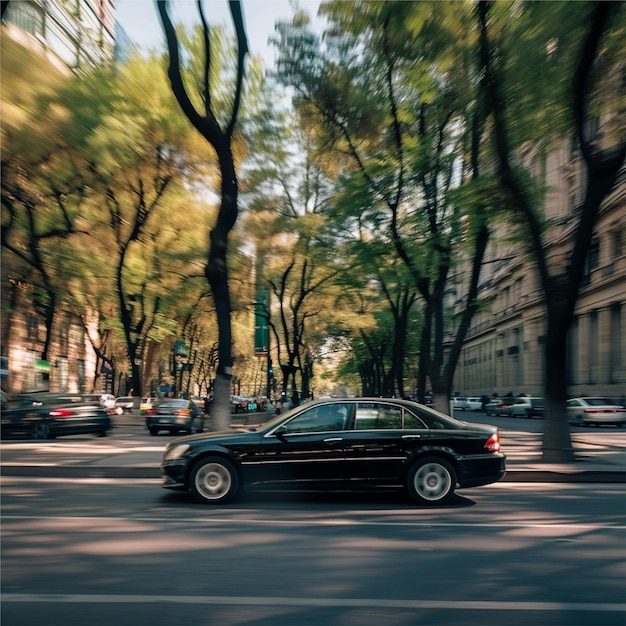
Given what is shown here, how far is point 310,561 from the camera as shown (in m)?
6.25

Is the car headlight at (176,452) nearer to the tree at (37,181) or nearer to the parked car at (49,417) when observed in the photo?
the tree at (37,181)

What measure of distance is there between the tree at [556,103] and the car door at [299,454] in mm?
6220

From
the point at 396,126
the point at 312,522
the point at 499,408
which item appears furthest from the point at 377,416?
the point at 499,408

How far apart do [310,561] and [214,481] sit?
3180 millimetres

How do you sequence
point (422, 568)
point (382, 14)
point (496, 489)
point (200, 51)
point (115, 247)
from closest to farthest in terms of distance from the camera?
point (422, 568) < point (496, 489) < point (382, 14) < point (200, 51) < point (115, 247)

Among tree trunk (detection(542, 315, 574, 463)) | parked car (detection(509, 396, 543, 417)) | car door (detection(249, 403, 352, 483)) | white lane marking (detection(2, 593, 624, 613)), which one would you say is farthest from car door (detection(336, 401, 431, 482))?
parked car (detection(509, 396, 543, 417))

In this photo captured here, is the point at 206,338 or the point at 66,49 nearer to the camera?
the point at 66,49

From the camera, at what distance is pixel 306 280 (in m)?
34.6

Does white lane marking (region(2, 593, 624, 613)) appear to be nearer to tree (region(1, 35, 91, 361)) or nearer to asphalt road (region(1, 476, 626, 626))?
asphalt road (region(1, 476, 626, 626))

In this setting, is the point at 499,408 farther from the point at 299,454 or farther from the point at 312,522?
the point at 312,522

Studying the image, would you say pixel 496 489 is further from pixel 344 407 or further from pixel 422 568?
pixel 422 568

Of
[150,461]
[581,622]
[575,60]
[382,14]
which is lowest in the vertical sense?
[581,622]

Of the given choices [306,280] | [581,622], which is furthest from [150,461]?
[306,280]

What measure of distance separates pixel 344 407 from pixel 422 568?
374 centimetres
